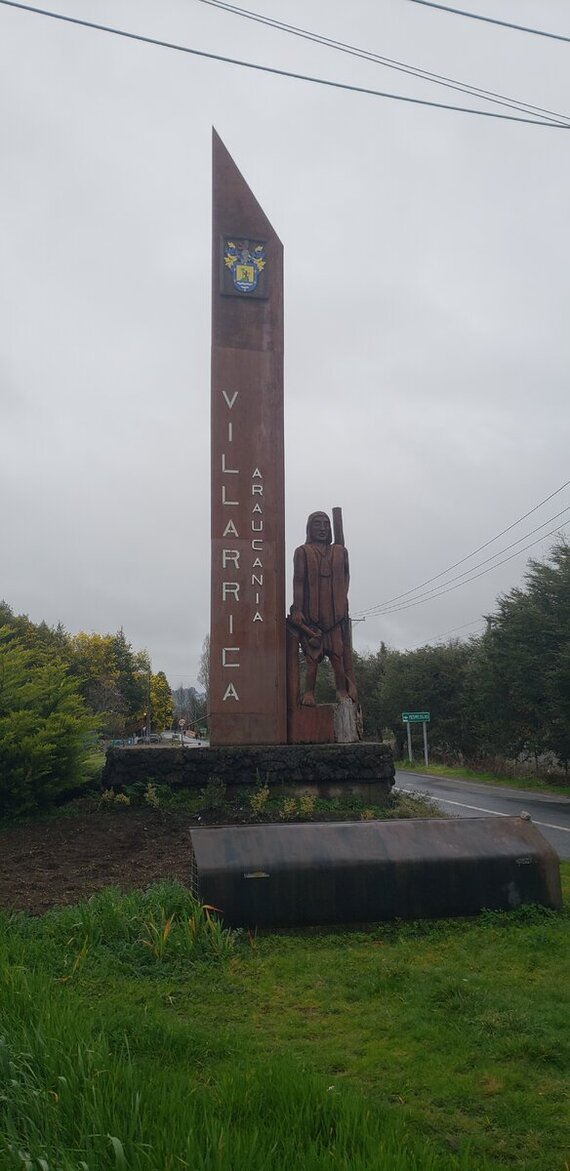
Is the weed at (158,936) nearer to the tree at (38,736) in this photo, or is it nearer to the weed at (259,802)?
the weed at (259,802)

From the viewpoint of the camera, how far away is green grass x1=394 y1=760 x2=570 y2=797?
25.0 metres

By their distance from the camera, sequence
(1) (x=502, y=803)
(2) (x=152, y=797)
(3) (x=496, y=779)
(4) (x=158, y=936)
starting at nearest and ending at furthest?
(4) (x=158, y=936), (2) (x=152, y=797), (1) (x=502, y=803), (3) (x=496, y=779)

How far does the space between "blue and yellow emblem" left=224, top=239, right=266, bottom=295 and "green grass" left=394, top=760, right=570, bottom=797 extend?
15.4 metres

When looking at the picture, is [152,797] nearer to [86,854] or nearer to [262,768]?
[262,768]

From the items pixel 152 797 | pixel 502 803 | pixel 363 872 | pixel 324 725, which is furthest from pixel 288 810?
pixel 502 803

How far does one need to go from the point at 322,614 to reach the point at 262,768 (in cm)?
260

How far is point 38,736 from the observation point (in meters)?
11.8

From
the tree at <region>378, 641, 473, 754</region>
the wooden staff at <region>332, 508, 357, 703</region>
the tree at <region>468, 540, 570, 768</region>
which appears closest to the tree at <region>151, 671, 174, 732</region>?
the tree at <region>378, 641, 473, 754</region>

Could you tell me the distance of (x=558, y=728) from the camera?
24984 millimetres

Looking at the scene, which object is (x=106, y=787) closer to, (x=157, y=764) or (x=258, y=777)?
(x=157, y=764)

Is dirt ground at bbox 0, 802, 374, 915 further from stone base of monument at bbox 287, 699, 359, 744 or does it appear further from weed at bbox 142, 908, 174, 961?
stone base of monument at bbox 287, 699, 359, 744

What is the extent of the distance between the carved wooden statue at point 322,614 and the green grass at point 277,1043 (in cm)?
717

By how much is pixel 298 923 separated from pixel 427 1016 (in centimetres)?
183

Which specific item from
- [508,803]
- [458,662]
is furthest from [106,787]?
[458,662]
